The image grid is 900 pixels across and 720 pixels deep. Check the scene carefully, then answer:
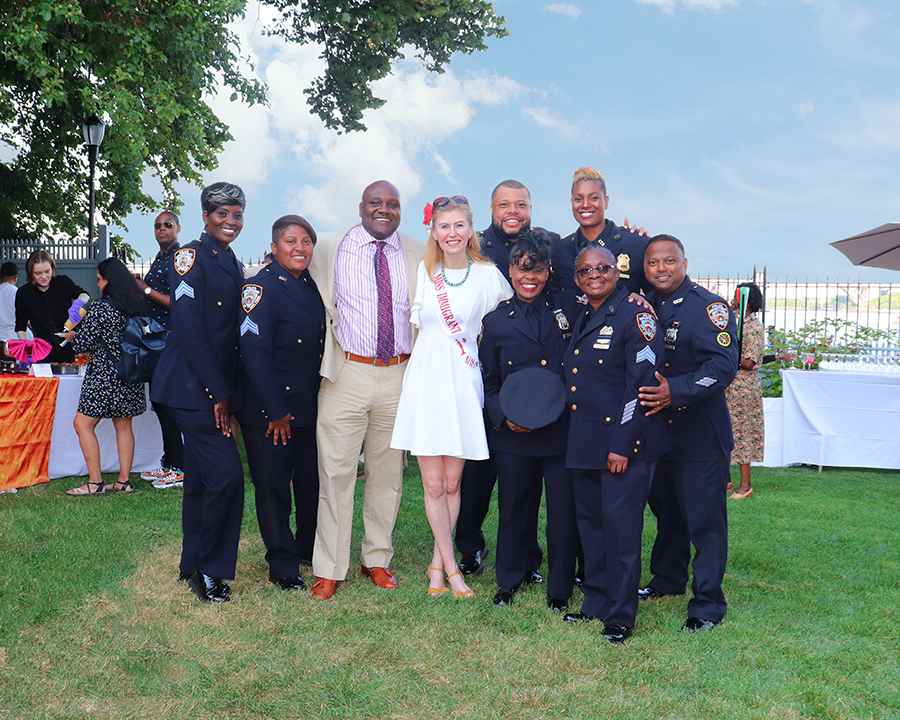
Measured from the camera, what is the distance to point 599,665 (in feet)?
11.2

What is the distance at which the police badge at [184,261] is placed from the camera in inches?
157

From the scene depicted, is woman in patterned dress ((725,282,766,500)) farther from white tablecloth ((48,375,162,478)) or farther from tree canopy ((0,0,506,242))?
tree canopy ((0,0,506,242))

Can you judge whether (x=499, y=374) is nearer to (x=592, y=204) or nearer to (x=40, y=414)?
(x=592, y=204)

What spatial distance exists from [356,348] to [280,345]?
15.3 inches

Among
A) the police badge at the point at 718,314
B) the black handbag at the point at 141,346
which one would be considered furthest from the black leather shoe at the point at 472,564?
the black handbag at the point at 141,346

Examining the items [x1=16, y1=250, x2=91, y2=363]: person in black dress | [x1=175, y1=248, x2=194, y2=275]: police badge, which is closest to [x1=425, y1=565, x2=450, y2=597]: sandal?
[x1=175, y1=248, x2=194, y2=275]: police badge

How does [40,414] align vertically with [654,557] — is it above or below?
above

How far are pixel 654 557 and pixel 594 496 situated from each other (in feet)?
2.67

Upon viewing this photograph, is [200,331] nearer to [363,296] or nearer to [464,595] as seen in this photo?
[363,296]

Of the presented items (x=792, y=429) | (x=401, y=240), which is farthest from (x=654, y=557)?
(x=792, y=429)

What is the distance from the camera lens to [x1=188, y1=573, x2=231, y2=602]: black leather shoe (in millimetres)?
4195

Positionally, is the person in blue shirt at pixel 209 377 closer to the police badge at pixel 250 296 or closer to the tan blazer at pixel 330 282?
the police badge at pixel 250 296

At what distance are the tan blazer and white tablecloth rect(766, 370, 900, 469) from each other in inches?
229

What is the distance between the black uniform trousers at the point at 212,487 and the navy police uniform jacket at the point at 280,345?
0.20 metres
